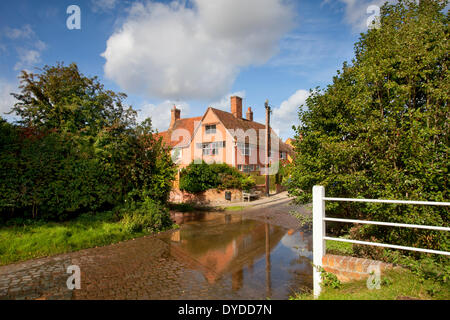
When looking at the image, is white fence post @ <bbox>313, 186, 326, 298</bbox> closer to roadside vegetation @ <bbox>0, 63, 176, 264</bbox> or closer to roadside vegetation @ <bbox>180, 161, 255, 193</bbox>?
roadside vegetation @ <bbox>0, 63, 176, 264</bbox>

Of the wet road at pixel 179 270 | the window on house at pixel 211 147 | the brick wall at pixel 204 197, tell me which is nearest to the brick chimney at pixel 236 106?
the window on house at pixel 211 147

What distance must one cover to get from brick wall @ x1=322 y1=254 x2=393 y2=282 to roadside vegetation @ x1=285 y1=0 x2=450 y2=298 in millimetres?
201

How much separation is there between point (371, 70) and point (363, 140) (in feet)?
5.17

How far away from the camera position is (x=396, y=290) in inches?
141

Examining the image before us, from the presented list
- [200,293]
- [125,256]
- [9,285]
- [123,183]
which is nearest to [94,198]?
[123,183]

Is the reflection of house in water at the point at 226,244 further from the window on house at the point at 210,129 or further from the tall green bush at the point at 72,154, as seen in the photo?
the window on house at the point at 210,129

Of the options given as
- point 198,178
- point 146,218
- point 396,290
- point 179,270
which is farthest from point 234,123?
point 396,290

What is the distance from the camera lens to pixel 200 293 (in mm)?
5086

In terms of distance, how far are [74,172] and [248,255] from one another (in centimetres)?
674

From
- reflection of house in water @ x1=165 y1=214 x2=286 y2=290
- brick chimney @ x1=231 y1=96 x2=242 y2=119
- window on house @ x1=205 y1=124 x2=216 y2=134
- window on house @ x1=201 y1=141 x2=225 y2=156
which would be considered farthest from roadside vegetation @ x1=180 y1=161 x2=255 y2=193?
brick chimney @ x1=231 y1=96 x2=242 y2=119

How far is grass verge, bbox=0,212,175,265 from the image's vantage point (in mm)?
7152

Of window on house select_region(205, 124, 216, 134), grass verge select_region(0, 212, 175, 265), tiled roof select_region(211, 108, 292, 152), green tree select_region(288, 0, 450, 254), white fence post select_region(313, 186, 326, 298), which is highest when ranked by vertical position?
tiled roof select_region(211, 108, 292, 152)

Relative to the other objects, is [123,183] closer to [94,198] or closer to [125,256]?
[94,198]

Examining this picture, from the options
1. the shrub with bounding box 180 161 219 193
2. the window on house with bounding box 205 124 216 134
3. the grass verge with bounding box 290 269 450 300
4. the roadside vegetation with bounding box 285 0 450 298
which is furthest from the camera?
the window on house with bounding box 205 124 216 134
